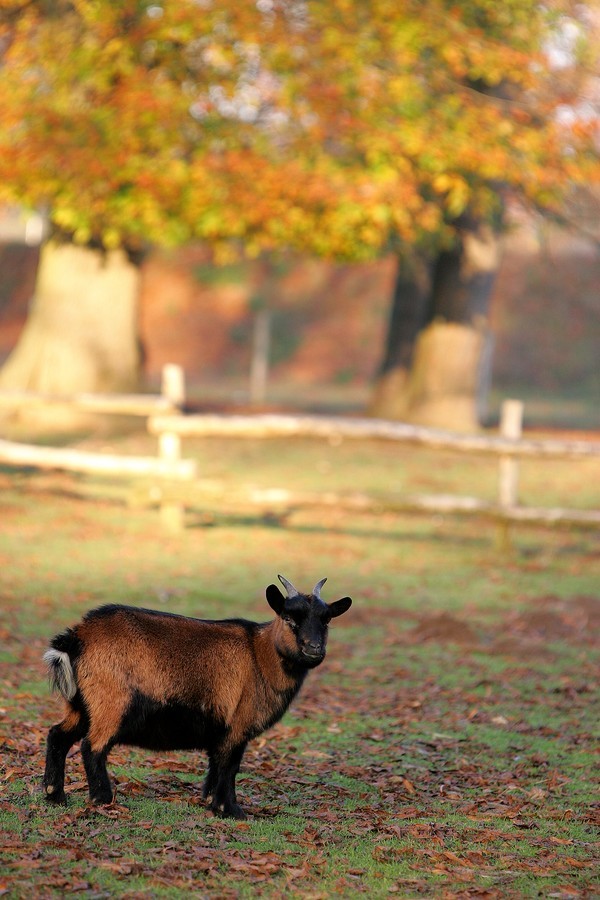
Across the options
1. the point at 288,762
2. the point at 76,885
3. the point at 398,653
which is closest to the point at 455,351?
the point at 398,653

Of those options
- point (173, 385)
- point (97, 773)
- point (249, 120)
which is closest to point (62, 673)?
point (97, 773)

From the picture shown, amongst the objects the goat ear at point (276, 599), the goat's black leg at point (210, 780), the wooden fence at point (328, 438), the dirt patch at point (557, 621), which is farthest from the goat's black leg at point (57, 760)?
the wooden fence at point (328, 438)

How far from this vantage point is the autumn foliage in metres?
17.2

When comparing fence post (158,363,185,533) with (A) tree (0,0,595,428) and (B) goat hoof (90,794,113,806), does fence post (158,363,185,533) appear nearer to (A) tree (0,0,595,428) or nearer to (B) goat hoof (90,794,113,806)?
(A) tree (0,0,595,428)

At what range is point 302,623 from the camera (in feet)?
20.2

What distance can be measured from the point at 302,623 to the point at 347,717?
2514 mm

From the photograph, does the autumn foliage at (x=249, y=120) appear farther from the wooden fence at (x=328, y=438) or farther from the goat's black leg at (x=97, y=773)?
the goat's black leg at (x=97, y=773)

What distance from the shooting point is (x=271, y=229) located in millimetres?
17969

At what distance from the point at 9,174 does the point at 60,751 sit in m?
13.1

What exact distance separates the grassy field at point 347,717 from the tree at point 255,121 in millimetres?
4254

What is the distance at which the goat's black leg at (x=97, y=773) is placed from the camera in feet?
19.3

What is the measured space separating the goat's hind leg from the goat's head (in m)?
1.08

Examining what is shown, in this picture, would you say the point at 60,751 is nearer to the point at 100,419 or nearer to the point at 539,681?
the point at 539,681

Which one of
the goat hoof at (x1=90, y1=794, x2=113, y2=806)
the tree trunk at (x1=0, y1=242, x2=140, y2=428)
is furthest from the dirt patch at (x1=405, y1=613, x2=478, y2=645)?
the tree trunk at (x1=0, y1=242, x2=140, y2=428)
